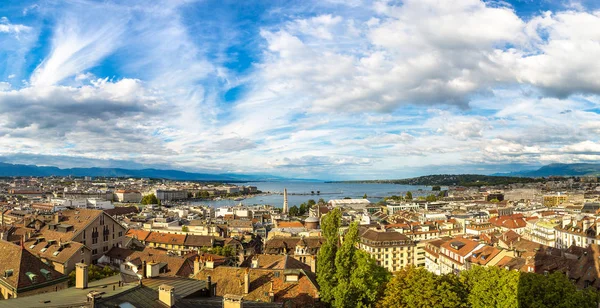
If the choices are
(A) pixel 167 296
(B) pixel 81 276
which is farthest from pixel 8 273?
(A) pixel 167 296

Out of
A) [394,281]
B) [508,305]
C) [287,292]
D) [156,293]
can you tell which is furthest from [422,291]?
[156,293]

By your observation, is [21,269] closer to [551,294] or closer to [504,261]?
[551,294]

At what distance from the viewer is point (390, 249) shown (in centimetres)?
7231

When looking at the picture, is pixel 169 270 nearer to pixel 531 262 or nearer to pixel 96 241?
pixel 96 241

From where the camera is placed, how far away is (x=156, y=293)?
20031 millimetres

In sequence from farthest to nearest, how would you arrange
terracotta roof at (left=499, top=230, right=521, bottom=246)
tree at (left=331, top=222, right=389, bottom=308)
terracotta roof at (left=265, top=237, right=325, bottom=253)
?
terracotta roof at (left=265, top=237, right=325, bottom=253) < terracotta roof at (left=499, top=230, right=521, bottom=246) < tree at (left=331, top=222, right=389, bottom=308)

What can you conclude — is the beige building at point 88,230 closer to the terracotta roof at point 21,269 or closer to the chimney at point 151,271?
the terracotta roof at point 21,269

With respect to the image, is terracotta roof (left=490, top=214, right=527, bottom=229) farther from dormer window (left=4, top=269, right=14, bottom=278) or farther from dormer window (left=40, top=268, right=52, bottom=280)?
dormer window (left=4, top=269, right=14, bottom=278)

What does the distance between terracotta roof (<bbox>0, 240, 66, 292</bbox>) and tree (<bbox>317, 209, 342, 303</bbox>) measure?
1856 centimetres

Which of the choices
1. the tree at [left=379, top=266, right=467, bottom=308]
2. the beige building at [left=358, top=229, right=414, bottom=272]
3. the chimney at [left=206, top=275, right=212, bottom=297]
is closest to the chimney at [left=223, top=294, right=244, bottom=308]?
the chimney at [left=206, top=275, right=212, bottom=297]

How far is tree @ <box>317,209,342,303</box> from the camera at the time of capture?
1189 inches

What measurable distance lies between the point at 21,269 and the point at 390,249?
5584 cm

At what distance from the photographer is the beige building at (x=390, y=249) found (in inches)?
2820

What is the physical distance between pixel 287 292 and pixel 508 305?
52.2ft
